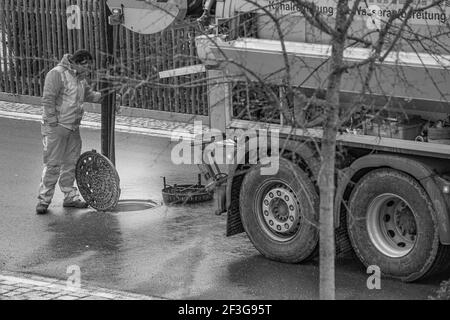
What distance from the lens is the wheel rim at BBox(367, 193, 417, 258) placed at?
384 inches

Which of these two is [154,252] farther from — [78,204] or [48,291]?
[78,204]

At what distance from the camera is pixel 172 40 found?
16953 mm

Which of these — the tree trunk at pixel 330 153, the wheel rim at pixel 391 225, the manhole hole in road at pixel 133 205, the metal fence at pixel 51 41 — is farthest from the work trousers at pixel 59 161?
the tree trunk at pixel 330 153

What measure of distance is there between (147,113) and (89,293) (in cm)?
947

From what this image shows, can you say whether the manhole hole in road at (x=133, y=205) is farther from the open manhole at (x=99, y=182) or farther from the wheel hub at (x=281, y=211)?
the wheel hub at (x=281, y=211)

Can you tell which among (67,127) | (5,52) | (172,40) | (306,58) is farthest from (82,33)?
(306,58)

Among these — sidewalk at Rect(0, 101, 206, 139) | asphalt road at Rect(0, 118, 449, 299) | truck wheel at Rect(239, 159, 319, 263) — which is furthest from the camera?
sidewalk at Rect(0, 101, 206, 139)

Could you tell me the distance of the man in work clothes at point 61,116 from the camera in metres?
12.8

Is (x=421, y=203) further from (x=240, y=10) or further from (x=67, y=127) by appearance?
(x=67, y=127)

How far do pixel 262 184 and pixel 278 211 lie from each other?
12.4 inches

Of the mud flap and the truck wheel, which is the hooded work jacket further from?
the truck wheel

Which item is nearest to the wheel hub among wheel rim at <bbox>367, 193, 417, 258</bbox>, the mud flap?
the mud flap

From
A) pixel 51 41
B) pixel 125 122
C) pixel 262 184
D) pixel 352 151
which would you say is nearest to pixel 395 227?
pixel 352 151

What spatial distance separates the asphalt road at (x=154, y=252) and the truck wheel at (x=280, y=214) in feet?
0.57
